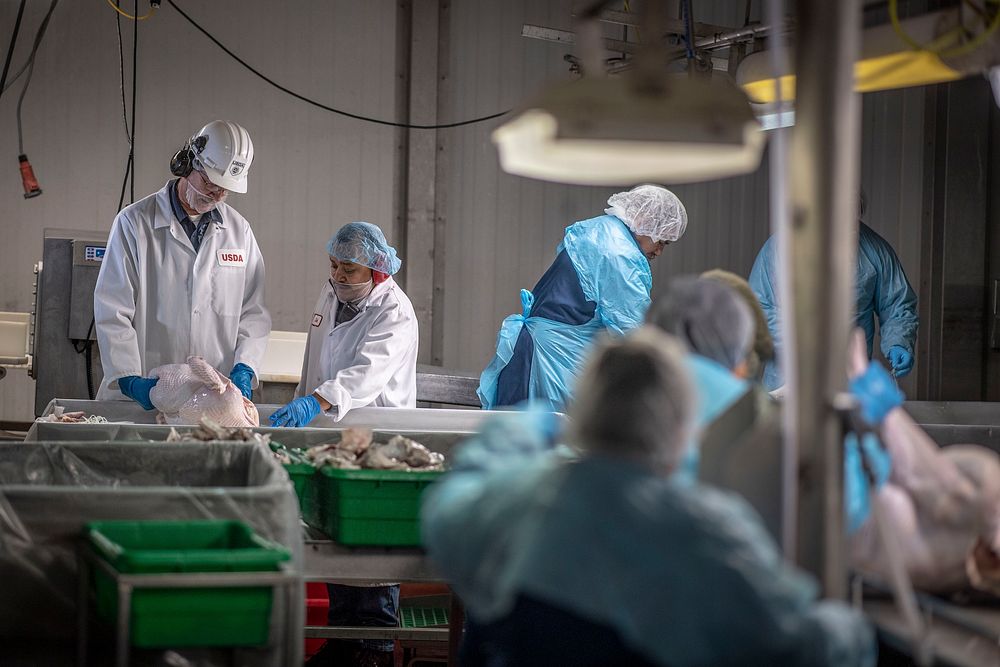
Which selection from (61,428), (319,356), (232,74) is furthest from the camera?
(232,74)

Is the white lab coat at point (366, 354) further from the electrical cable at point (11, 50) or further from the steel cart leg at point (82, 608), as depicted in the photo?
the electrical cable at point (11, 50)

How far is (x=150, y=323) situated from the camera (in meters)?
4.12

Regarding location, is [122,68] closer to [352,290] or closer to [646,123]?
[352,290]

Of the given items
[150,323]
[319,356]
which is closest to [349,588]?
[319,356]

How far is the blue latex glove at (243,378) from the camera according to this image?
4.03 meters

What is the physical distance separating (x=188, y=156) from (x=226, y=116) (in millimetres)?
3290

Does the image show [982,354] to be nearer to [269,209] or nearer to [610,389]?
[269,209]

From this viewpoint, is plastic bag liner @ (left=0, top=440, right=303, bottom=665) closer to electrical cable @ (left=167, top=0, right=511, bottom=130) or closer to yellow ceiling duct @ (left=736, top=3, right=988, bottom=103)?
yellow ceiling duct @ (left=736, top=3, right=988, bottom=103)

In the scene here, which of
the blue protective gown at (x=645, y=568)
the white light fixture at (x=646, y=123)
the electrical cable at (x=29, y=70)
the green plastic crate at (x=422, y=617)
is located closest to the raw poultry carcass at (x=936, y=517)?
the blue protective gown at (x=645, y=568)

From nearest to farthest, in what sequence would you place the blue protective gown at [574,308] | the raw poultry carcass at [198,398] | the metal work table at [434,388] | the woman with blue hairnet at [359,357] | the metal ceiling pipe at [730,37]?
the raw poultry carcass at [198,398] → the woman with blue hairnet at [359,357] → the metal ceiling pipe at [730,37] → the blue protective gown at [574,308] → the metal work table at [434,388]

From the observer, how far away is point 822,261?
169 cm

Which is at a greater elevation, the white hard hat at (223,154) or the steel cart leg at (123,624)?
the white hard hat at (223,154)

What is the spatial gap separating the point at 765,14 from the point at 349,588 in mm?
4875

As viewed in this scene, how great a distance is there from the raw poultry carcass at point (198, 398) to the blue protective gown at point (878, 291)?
8.55 ft
